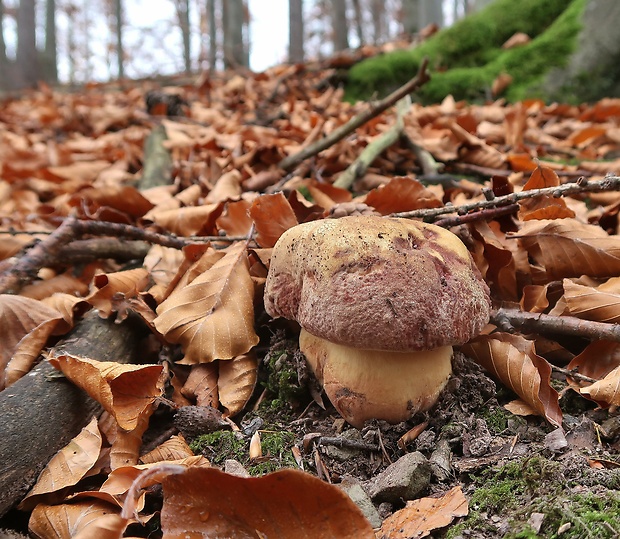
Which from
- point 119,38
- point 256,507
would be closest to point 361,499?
point 256,507

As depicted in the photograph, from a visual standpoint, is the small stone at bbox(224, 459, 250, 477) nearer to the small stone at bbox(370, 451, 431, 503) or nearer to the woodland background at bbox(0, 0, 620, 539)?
the woodland background at bbox(0, 0, 620, 539)

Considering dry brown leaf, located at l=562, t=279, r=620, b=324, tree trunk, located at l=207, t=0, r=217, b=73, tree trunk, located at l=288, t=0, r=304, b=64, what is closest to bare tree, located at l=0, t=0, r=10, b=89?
tree trunk, located at l=207, t=0, r=217, b=73

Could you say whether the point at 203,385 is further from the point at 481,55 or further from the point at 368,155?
the point at 481,55

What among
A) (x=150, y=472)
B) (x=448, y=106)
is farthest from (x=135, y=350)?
(x=448, y=106)

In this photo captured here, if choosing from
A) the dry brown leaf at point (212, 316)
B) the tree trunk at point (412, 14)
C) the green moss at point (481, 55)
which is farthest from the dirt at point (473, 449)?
the tree trunk at point (412, 14)

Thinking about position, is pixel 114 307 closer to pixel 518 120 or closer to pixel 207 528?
pixel 207 528
